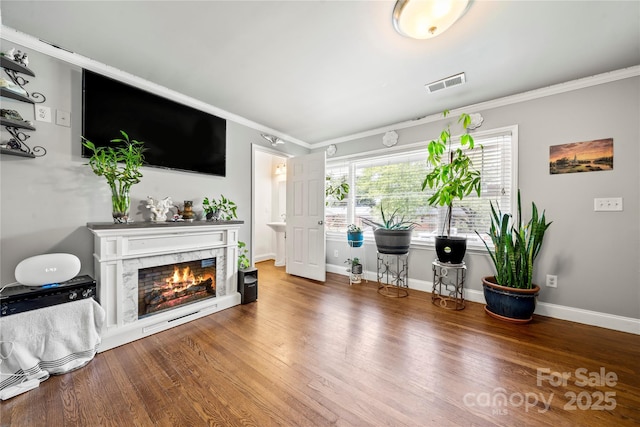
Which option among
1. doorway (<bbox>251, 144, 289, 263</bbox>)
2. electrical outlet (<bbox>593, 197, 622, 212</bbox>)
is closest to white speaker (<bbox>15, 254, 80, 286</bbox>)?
doorway (<bbox>251, 144, 289, 263</bbox>)

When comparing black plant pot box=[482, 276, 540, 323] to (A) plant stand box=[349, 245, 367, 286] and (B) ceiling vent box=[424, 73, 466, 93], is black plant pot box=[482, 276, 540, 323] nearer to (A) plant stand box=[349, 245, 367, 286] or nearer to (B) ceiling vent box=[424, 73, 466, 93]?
(A) plant stand box=[349, 245, 367, 286]

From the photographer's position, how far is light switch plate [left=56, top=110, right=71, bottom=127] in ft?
6.20

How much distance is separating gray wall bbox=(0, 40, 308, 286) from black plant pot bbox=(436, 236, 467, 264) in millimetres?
3268

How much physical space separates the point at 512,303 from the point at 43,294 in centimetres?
386

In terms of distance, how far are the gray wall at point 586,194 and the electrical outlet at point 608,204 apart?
3cm

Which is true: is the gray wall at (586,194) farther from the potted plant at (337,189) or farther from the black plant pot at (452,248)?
the potted plant at (337,189)

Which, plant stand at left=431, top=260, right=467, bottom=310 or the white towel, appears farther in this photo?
plant stand at left=431, top=260, right=467, bottom=310

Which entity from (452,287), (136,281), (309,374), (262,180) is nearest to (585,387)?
(452,287)

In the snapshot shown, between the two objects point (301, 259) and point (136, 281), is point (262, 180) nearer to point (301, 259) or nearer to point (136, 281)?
point (301, 259)

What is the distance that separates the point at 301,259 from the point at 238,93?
8.20 feet

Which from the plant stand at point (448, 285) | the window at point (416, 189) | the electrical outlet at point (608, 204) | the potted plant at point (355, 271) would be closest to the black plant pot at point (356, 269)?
the potted plant at point (355, 271)

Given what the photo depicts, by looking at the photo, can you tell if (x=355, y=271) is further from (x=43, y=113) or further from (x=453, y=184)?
(x=43, y=113)

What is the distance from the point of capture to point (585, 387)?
1.42 meters

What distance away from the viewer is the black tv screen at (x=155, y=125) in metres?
2.03
